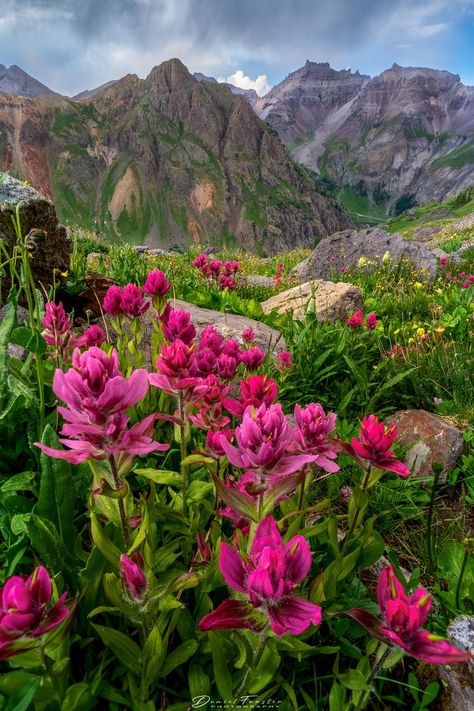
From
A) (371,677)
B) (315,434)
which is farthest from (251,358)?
(371,677)

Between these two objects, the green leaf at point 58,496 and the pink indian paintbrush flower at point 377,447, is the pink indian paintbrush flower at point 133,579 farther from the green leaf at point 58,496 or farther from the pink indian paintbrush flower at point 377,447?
the pink indian paintbrush flower at point 377,447

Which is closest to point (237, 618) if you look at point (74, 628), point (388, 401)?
point (74, 628)

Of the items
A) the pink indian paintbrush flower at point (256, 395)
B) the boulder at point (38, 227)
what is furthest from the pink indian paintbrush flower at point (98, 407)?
the boulder at point (38, 227)

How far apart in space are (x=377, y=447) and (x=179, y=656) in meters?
1.28

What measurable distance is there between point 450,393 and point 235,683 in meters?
4.23

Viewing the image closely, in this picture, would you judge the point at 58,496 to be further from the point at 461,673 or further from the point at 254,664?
the point at 461,673

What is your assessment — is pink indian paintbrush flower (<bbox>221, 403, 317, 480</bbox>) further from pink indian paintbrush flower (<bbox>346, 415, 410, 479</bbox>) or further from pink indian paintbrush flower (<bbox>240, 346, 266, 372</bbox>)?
pink indian paintbrush flower (<bbox>240, 346, 266, 372</bbox>)

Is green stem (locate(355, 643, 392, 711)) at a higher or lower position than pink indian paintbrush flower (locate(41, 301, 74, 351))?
lower

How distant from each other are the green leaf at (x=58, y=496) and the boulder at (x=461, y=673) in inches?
76.2

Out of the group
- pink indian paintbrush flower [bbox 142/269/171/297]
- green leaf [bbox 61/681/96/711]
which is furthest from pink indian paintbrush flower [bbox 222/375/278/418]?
pink indian paintbrush flower [bbox 142/269/171/297]

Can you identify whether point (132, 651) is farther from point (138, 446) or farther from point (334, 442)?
point (334, 442)

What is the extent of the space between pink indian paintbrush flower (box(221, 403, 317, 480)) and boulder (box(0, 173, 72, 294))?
172 inches

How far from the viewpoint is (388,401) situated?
502 cm

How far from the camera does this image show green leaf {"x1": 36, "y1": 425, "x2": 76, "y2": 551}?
215 cm
